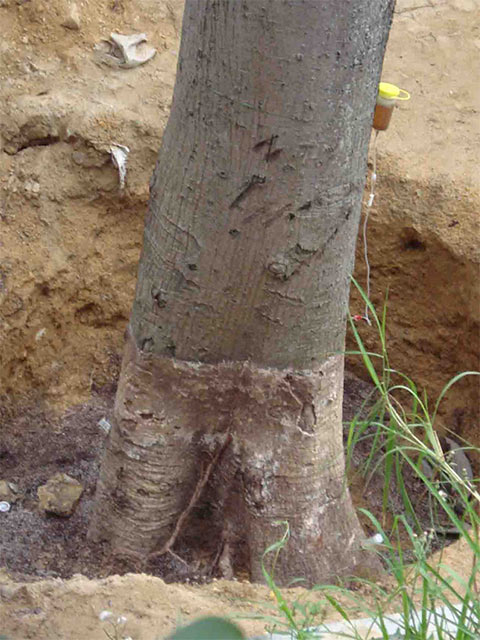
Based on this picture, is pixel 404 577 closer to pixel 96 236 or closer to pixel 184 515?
pixel 184 515

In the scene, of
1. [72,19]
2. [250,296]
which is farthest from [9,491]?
[72,19]

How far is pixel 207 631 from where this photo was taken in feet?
2.29

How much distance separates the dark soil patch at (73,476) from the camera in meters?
2.28

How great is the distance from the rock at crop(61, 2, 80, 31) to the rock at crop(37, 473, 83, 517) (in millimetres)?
1619

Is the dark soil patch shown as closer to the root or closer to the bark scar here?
the root

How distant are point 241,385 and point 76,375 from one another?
112 cm

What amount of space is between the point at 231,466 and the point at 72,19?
1.86 meters

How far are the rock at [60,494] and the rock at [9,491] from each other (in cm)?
8

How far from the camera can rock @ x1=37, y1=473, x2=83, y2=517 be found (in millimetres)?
2498

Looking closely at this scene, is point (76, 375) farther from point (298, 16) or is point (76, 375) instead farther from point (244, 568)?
point (298, 16)

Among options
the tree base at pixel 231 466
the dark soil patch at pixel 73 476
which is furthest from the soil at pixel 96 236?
the tree base at pixel 231 466

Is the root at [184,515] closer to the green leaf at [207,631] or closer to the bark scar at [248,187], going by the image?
the bark scar at [248,187]

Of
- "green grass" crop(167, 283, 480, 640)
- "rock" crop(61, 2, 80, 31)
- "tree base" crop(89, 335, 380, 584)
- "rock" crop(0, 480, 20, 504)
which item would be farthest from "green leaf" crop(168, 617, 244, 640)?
"rock" crop(61, 2, 80, 31)

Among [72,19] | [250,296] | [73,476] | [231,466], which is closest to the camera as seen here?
[250,296]
